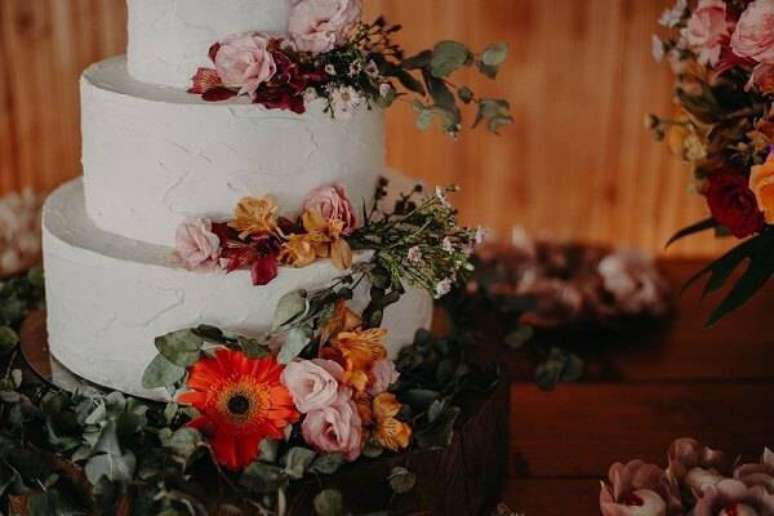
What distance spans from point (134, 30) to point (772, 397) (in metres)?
0.97

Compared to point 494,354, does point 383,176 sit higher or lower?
higher

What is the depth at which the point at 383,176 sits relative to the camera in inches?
53.6

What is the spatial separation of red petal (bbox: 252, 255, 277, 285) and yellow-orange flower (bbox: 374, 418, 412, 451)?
0.18 metres

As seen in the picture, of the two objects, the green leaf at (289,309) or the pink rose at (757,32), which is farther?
the pink rose at (757,32)

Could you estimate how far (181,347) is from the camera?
1144 mm

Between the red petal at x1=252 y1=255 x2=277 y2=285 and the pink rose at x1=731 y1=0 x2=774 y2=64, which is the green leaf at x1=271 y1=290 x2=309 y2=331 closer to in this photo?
the red petal at x1=252 y1=255 x2=277 y2=285

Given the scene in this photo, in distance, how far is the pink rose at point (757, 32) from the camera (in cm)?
126

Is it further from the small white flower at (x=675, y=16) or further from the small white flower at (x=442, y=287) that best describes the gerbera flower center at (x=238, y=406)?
the small white flower at (x=675, y=16)

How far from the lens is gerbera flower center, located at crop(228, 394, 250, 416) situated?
44.9 inches

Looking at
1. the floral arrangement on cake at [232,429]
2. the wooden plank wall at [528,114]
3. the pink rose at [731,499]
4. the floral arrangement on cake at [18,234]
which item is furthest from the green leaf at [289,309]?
the wooden plank wall at [528,114]

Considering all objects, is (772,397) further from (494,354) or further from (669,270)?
(669,270)

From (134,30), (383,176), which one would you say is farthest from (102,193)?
(383,176)

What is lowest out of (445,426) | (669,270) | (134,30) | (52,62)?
(669,270)

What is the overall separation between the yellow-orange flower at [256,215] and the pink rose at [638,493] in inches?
16.8
